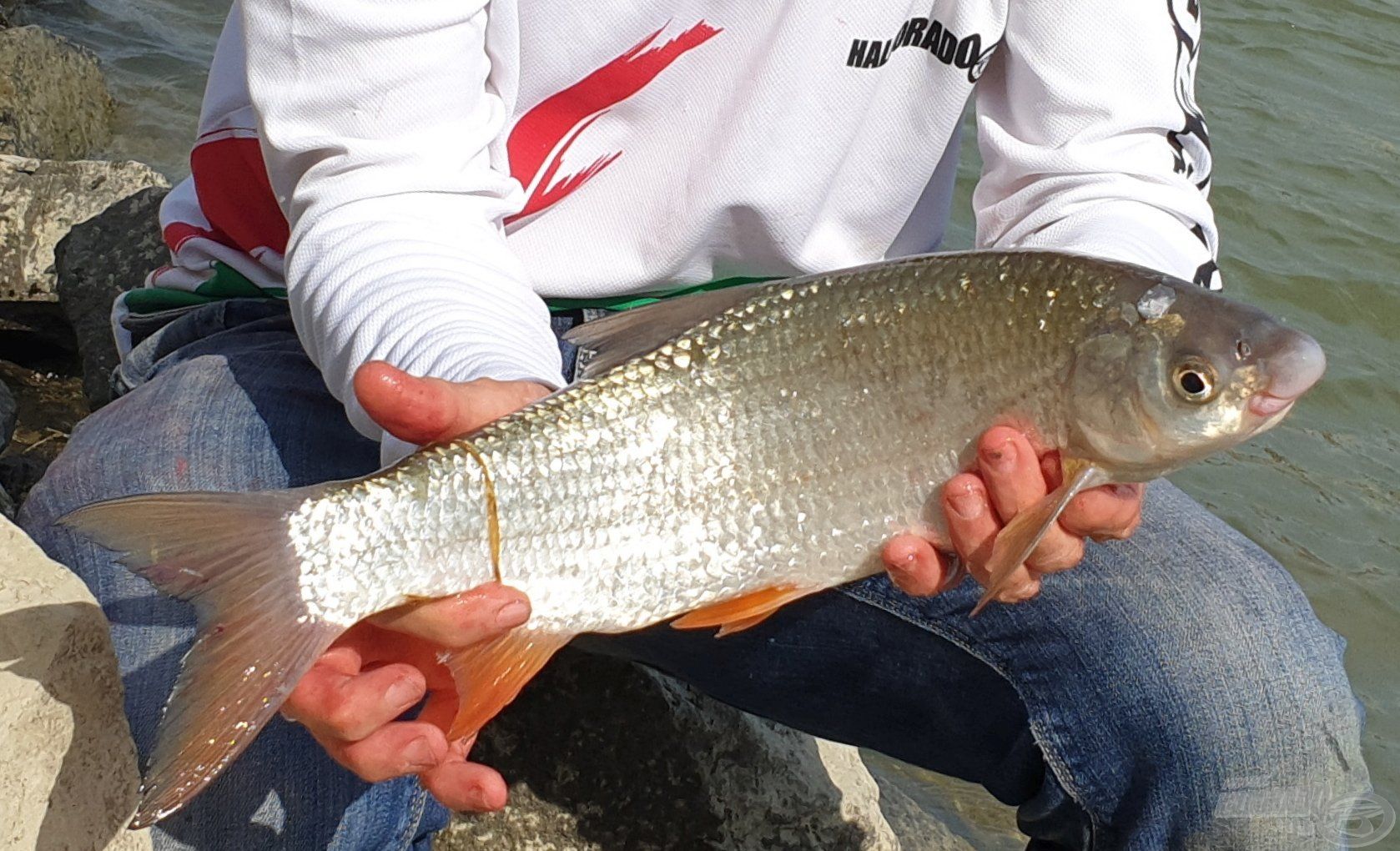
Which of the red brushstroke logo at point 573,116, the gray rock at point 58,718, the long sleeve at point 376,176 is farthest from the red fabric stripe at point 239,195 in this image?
the gray rock at point 58,718

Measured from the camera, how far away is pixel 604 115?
2482 millimetres

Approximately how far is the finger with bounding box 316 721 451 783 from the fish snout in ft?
3.68

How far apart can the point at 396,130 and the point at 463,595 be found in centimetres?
81

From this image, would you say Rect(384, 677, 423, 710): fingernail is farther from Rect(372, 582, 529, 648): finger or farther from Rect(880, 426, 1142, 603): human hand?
Rect(880, 426, 1142, 603): human hand

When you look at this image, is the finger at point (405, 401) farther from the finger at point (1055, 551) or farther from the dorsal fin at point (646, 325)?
the finger at point (1055, 551)

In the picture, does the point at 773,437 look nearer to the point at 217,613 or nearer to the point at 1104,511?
the point at 1104,511

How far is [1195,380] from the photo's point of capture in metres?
1.87

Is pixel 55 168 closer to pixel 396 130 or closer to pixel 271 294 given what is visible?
pixel 271 294

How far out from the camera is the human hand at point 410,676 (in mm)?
1736

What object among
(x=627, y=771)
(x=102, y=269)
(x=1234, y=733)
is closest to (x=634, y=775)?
(x=627, y=771)

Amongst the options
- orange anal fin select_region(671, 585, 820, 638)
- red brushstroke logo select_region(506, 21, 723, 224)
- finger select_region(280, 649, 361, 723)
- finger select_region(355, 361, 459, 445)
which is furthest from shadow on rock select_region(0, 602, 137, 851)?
red brushstroke logo select_region(506, 21, 723, 224)

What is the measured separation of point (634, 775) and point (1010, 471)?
114cm

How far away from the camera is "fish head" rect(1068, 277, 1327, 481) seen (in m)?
1.86

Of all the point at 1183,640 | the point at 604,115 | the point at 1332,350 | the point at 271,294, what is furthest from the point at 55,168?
the point at 1332,350
